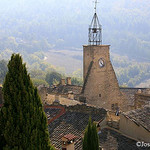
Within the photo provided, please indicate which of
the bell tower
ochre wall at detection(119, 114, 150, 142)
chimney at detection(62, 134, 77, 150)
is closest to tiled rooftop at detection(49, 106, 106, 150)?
A: chimney at detection(62, 134, 77, 150)

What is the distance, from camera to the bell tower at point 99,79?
29.7 metres

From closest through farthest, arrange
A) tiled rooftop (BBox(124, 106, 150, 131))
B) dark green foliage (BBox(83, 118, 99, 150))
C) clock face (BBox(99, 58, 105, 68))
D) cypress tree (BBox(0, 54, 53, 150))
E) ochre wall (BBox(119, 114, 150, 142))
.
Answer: cypress tree (BBox(0, 54, 53, 150)) → dark green foliage (BBox(83, 118, 99, 150)) → ochre wall (BBox(119, 114, 150, 142)) → tiled rooftop (BBox(124, 106, 150, 131)) → clock face (BBox(99, 58, 105, 68))

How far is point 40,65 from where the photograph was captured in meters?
180

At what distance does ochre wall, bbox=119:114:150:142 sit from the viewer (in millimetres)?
16380

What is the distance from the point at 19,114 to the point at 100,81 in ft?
65.9

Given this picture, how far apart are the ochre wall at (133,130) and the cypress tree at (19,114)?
7.01m

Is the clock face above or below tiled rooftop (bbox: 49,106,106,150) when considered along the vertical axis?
above

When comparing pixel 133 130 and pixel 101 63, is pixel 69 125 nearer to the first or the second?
pixel 133 130

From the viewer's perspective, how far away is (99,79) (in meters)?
30.2

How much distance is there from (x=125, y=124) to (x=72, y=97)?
11.9m

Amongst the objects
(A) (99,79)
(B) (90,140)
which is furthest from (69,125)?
(A) (99,79)

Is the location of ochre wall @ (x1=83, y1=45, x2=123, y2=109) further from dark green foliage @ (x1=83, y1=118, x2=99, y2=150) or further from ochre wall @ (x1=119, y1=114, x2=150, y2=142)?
dark green foliage @ (x1=83, y1=118, x2=99, y2=150)

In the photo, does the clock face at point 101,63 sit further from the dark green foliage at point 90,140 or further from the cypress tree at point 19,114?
the cypress tree at point 19,114

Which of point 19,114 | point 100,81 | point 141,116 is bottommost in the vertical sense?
point 141,116
